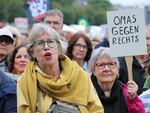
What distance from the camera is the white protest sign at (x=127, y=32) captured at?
586cm

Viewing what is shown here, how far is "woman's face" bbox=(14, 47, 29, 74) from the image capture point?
696cm

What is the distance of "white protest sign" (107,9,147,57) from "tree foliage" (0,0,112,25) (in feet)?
123

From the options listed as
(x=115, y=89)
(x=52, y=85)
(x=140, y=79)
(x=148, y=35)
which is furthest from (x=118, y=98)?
(x=148, y=35)

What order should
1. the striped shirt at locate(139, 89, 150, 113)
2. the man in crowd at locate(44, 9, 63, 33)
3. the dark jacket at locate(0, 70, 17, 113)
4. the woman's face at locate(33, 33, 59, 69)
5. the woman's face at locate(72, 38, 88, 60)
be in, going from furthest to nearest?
the man in crowd at locate(44, 9, 63, 33) → the woman's face at locate(72, 38, 88, 60) → the striped shirt at locate(139, 89, 150, 113) → the woman's face at locate(33, 33, 59, 69) → the dark jacket at locate(0, 70, 17, 113)

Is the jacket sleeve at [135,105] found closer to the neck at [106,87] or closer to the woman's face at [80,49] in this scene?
the neck at [106,87]

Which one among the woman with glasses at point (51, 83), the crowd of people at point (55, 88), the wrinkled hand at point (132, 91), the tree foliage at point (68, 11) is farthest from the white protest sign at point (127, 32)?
the tree foliage at point (68, 11)

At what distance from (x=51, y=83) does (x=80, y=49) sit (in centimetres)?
269

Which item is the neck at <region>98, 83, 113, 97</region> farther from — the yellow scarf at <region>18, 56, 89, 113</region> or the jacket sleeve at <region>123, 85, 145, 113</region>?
the yellow scarf at <region>18, 56, 89, 113</region>

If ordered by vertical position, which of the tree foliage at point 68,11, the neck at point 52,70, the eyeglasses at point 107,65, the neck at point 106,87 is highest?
the neck at point 52,70

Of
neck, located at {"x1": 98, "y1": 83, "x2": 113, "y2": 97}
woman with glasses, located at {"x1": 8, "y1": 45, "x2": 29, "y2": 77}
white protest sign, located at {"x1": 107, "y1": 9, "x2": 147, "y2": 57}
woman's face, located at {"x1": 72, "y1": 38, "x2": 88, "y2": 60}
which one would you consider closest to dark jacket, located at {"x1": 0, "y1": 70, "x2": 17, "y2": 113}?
neck, located at {"x1": 98, "y1": 83, "x2": 113, "y2": 97}

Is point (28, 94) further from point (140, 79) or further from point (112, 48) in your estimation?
point (140, 79)

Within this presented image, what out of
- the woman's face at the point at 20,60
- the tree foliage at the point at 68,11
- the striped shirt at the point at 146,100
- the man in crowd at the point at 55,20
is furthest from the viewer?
the tree foliage at the point at 68,11

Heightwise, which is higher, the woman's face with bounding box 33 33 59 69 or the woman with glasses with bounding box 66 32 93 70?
the woman's face with bounding box 33 33 59 69

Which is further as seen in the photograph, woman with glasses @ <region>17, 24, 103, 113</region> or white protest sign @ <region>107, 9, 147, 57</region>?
white protest sign @ <region>107, 9, 147, 57</region>
